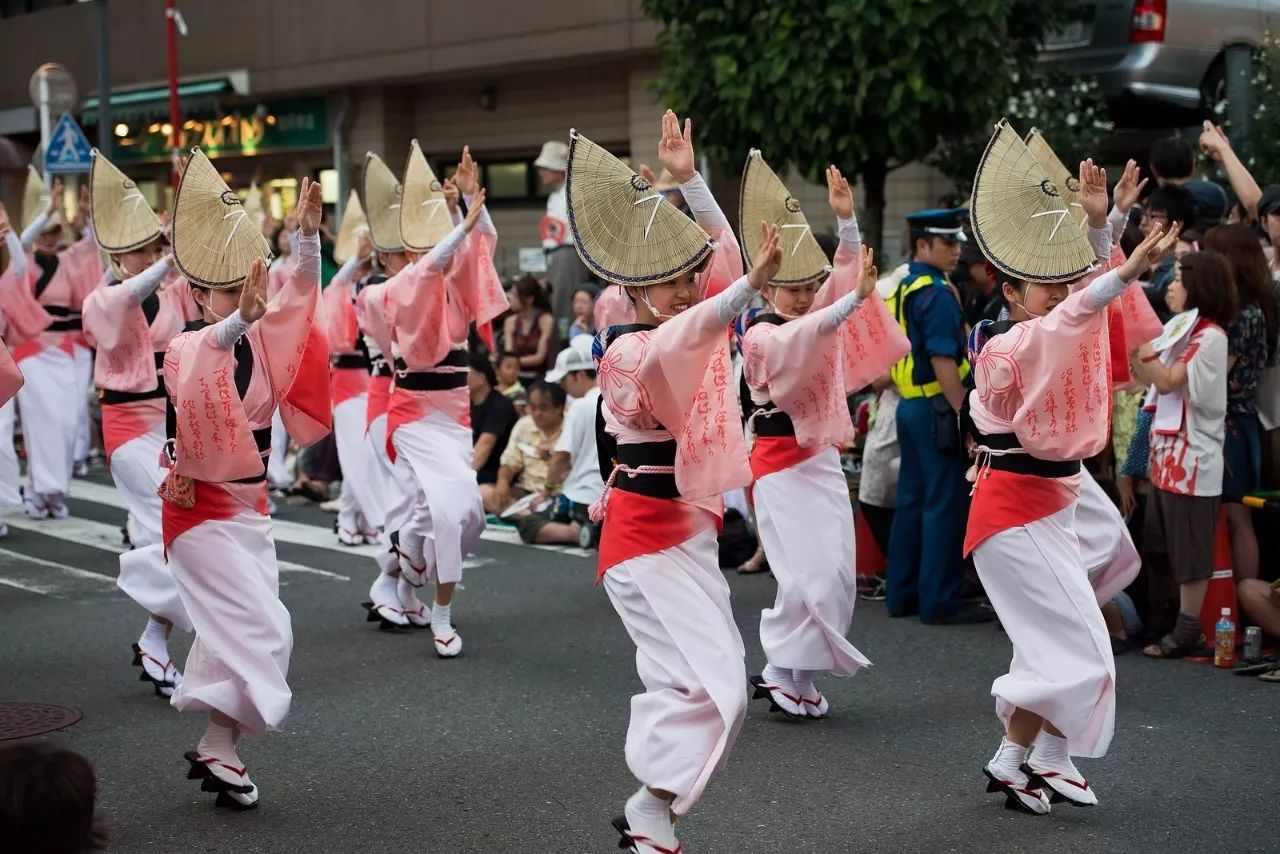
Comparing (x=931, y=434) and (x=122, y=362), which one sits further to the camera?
(x=931, y=434)

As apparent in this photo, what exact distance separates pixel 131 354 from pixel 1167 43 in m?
8.72

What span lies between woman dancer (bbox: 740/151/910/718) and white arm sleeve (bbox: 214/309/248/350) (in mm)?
2102

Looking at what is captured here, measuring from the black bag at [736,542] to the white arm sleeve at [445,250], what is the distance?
9.72ft

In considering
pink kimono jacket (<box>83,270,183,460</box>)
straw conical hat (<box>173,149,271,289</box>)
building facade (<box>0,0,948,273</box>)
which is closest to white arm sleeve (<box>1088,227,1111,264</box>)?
straw conical hat (<box>173,149,271,289</box>)

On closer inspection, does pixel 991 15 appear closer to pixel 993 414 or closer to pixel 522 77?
pixel 993 414

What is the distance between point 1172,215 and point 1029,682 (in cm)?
415

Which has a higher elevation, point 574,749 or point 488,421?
point 488,421

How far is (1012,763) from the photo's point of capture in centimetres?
536

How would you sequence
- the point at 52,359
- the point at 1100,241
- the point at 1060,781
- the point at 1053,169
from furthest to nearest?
the point at 52,359
the point at 1053,169
the point at 1100,241
the point at 1060,781

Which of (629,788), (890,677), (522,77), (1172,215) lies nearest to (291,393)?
(629,788)

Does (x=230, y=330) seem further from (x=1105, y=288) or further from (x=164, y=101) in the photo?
(x=164, y=101)

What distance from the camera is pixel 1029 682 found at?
5.27m

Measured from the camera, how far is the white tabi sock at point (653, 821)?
15.2 feet

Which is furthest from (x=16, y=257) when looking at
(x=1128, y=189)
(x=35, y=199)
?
(x=1128, y=189)
